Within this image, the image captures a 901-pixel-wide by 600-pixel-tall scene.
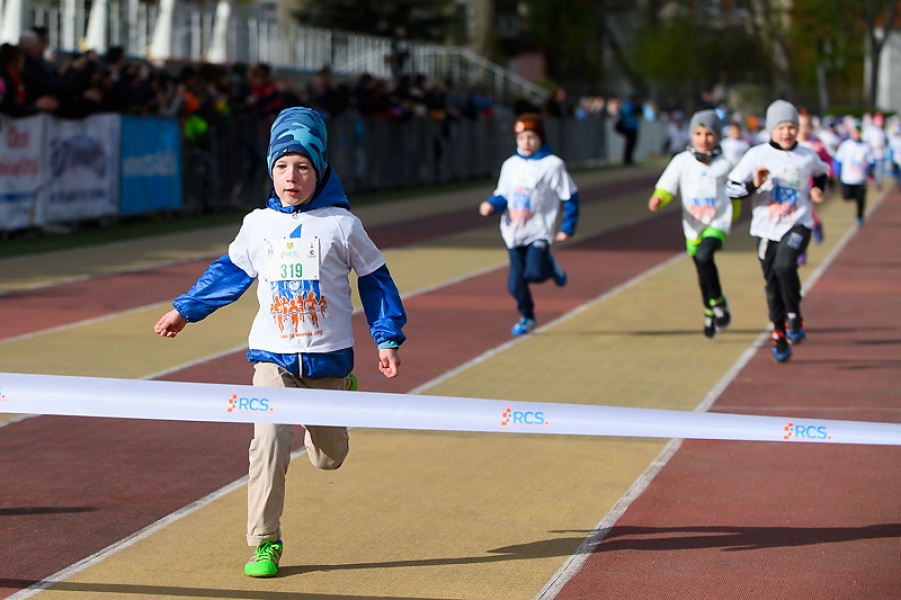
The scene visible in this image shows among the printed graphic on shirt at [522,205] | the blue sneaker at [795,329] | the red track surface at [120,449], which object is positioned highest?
the printed graphic on shirt at [522,205]

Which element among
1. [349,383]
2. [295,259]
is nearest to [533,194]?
[349,383]

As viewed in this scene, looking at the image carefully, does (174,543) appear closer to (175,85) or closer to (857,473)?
(857,473)

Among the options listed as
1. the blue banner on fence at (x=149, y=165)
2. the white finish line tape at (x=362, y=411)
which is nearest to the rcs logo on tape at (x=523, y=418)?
the white finish line tape at (x=362, y=411)

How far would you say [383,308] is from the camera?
20.2 feet

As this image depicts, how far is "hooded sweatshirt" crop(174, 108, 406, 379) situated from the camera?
607 centimetres

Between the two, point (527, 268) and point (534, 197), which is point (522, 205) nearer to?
point (534, 197)

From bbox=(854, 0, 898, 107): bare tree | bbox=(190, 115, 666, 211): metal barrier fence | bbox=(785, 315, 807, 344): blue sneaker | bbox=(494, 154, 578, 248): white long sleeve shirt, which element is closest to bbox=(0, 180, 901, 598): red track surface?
bbox=(785, 315, 807, 344): blue sneaker

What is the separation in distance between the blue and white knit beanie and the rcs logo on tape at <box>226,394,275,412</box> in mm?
983

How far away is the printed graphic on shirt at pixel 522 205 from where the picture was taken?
12977mm

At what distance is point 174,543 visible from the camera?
6.54 meters

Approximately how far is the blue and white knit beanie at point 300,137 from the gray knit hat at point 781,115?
614 centimetres

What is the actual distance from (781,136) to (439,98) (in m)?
21.6

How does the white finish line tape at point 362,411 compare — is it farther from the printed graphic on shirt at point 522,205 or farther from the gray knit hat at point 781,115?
the printed graphic on shirt at point 522,205

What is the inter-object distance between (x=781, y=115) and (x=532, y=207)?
2.39m
